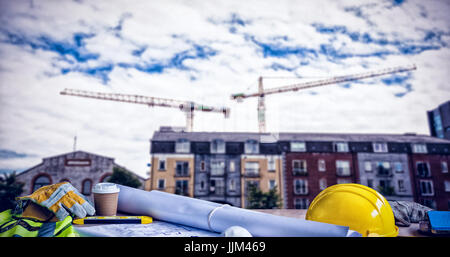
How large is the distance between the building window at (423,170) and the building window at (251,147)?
16859 millimetres

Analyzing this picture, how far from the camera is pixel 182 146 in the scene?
27.8 metres

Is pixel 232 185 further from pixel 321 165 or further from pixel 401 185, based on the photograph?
pixel 401 185

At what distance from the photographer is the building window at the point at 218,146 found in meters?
27.8

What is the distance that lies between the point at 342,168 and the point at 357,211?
26899 mm

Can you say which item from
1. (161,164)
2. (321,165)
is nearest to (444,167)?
(321,165)

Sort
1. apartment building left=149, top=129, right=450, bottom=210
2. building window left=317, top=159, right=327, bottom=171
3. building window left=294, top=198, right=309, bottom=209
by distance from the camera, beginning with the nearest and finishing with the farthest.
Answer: building window left=294, top=198, right=309, bottom=209 → apartment building left=149, top=129, right=450, bottom=210 → building window left=317, top=159, right=327, bottom=171

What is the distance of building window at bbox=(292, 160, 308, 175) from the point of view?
27312 millimetres

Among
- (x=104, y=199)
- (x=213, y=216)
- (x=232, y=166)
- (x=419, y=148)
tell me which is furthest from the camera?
(x=419, y=148)

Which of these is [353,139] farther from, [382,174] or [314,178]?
[314,178]

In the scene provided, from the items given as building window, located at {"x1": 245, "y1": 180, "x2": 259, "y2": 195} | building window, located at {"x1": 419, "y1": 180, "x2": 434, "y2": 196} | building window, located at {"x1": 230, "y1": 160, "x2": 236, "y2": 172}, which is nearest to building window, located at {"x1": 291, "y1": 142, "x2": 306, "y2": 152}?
building window, located at {"x1": 245, "y1": 180, "x2": 259, "y2": 195}

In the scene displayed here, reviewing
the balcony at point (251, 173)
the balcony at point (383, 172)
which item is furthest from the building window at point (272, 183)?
the balcony at point (383, 172)

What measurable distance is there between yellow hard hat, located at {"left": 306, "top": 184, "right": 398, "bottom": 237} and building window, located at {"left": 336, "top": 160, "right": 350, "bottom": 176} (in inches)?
1036

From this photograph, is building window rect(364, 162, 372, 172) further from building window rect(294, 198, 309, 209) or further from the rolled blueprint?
the rolled blueprint

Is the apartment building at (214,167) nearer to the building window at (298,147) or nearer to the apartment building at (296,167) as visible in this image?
the apartment building at (296,167)
